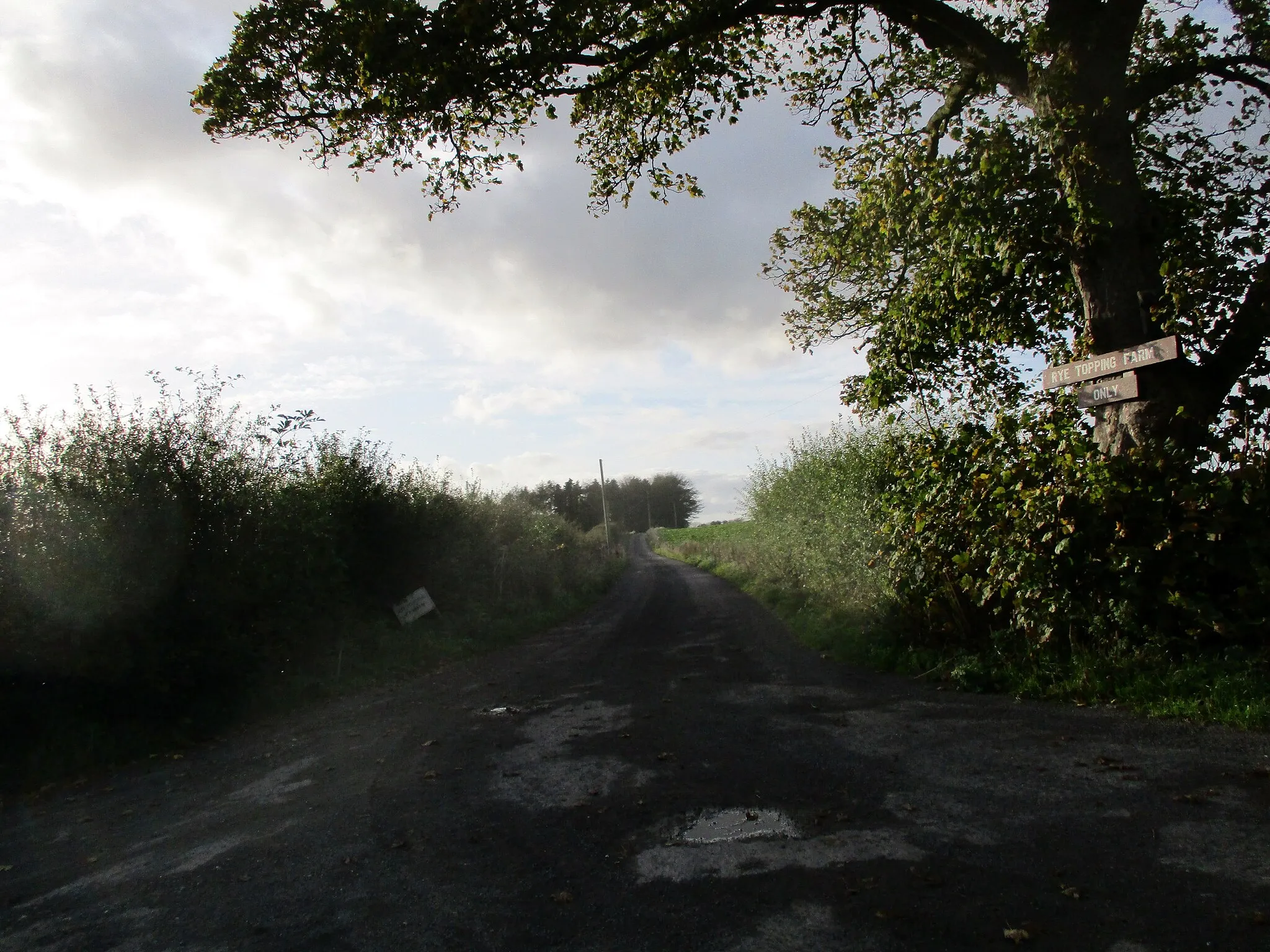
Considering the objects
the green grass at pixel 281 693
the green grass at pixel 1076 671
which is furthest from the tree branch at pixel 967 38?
the green grass at pixel 281 693

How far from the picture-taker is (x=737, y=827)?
4.97 metres

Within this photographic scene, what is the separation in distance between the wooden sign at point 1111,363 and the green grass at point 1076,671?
2618 mm

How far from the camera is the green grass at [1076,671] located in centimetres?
641

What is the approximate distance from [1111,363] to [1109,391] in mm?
272

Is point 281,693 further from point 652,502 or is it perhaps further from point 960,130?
point 652,502

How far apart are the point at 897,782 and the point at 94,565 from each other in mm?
8232

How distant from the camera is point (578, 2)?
8523 mm

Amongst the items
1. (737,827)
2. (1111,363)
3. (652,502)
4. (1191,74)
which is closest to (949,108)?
(1191,74)

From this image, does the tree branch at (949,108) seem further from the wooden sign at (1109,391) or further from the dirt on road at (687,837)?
the dirt on road at (687,837)

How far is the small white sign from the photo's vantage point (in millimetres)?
16594

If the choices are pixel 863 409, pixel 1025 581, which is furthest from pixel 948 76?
pixel 1025 581

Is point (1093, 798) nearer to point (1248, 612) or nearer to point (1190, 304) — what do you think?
point (1248, 612)

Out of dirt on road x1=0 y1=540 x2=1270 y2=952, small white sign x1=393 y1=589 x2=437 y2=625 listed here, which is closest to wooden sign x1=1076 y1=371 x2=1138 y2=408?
dirt on road x1=0 y1=540 x2=1270 y2=952

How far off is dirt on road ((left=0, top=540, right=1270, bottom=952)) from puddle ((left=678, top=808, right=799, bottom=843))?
2 cm
